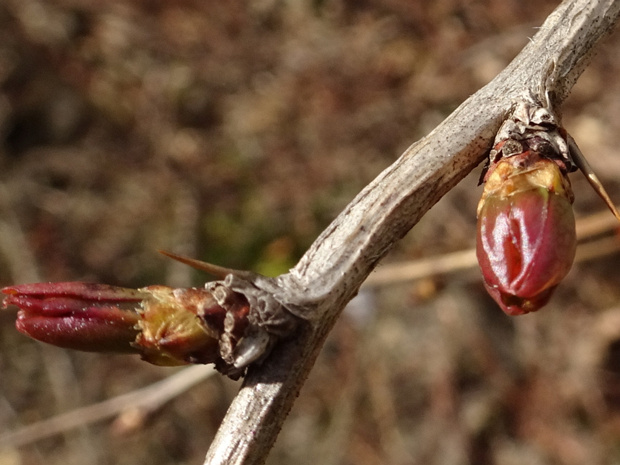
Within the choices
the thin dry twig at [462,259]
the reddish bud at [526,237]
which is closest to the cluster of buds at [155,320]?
the reddish bud at [526,237]

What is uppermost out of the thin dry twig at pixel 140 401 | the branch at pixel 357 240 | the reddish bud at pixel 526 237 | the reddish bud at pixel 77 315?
the thin dry twig at pixel 140 401

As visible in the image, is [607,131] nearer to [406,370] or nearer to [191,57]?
[406,370]

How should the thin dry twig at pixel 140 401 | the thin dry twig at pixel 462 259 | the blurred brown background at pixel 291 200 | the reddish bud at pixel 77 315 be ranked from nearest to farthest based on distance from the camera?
the reddish bud at pixel 77 315
the thin dry twig at pixel 140 401
the thin dry twig at pixel 462 259
the blurred brown background at pixel 291 200

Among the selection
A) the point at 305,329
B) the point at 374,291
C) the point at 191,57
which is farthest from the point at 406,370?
the point at 305,329

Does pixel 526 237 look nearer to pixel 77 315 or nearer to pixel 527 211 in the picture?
pixel 527 211

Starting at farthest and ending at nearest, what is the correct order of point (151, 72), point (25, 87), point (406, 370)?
point (25, 87) → point (151, 72) → point (406, 370)

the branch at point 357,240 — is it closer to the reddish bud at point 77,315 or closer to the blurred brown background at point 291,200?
the reddish bud at point 77,315
